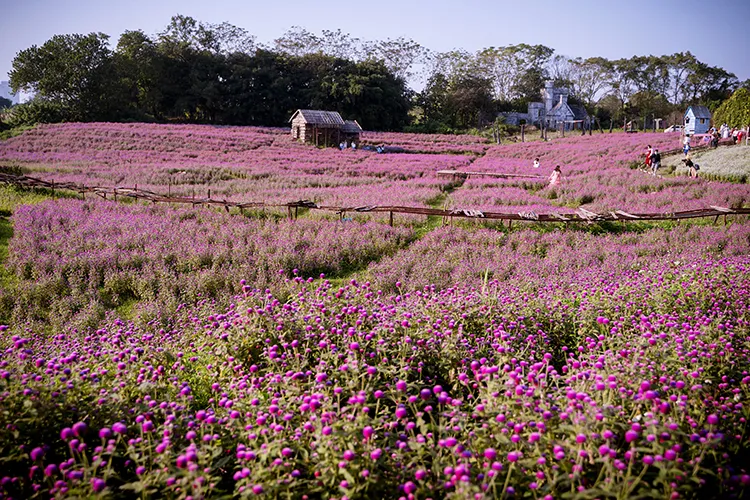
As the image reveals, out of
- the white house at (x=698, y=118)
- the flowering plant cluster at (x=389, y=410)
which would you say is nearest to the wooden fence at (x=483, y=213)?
the flowering plant cluster at (x=389, y=410)

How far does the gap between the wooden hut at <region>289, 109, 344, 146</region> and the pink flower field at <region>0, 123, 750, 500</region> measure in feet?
81.3

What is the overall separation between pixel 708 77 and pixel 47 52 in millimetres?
101626

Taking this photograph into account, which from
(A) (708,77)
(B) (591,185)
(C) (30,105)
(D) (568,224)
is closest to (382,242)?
(D) (568,224)

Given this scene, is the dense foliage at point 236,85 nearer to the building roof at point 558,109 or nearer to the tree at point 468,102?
the tree at point 468,102

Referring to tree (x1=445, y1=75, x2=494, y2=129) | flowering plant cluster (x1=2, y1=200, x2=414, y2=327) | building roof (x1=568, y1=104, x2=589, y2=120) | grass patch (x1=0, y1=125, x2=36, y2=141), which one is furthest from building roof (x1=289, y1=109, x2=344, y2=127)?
building roof (x1=568, y1=104, x2=589, y2=120)

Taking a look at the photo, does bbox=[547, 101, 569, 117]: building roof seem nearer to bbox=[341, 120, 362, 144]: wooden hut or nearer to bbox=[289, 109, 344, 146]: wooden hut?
bbox=[341, 120, 362, 144]: wooden hut

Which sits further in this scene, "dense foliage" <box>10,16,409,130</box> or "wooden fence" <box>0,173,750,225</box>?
"dense foliage" <box>10,16,409,130</box>

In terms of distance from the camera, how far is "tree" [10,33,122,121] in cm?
5070

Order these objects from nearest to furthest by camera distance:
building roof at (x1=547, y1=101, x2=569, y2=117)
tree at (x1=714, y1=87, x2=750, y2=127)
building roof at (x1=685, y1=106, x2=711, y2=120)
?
1. tree at (x1=714, y1=87, x2=750, y2=127)
2. building roof at (x1=685, y1=106, x2=711, y2=120)
3. building roof at (x1=547, y1=101, x2=569, y2=117)

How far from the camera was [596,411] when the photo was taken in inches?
124

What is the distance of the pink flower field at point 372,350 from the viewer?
304 centimetres

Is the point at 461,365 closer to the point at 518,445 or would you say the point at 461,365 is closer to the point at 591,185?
the point at 518,445

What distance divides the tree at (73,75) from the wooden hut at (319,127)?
24.8m

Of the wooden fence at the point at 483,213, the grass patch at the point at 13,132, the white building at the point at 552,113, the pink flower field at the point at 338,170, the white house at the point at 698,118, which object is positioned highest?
the white building at the point at 552,113
